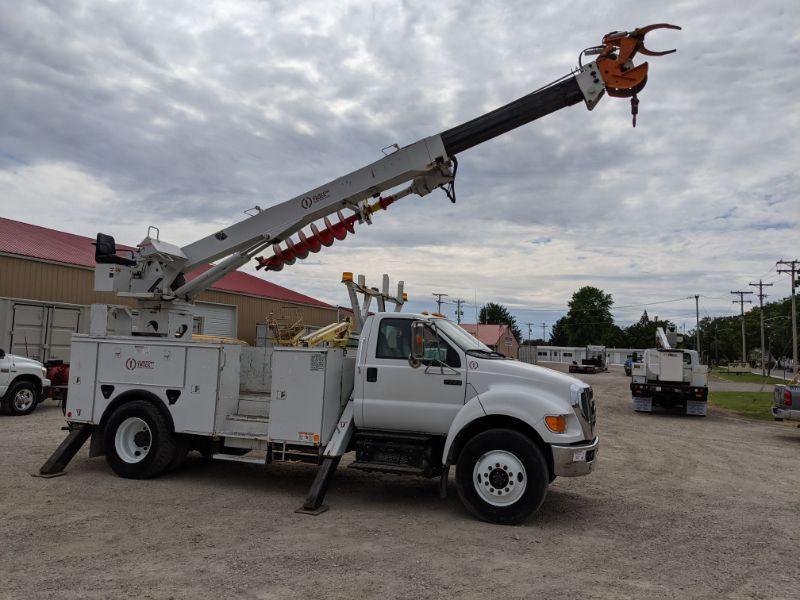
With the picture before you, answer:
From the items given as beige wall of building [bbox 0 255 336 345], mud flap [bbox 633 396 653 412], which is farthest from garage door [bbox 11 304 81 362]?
mud flap [bbox 633 396 653 412]

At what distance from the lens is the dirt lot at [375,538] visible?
4762 millimetres

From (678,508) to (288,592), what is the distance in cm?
512

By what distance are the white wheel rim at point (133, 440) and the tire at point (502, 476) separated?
14.1ft

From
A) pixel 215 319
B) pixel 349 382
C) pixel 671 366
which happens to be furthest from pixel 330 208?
pixel 215 319

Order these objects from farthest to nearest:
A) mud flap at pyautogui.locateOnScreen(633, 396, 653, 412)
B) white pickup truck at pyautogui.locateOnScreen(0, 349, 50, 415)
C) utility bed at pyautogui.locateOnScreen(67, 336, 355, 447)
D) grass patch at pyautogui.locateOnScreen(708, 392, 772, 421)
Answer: mud flap at pyautogui.locateOnScreen(633, 396, 653, 412), grass patch at pyautogui.locateOnScreen(708, 392, 772, 421), white pickup truck at pyautogui.locateOnScreen(0, 349, 50, 415), utility bed at pyautogui.locateOnScreen(67, 336, 355, 447)

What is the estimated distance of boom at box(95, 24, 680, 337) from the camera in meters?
7.55

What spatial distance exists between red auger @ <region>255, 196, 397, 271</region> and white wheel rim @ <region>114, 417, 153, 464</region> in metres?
2.79

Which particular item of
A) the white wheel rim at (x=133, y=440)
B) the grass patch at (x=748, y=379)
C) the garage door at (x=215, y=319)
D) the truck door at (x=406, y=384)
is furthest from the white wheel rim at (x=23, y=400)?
the grass patch at (x=748, y=379)

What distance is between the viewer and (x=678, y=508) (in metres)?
7.43

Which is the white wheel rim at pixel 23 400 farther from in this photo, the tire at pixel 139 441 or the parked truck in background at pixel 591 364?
the parked truck in background at pixel 591 364

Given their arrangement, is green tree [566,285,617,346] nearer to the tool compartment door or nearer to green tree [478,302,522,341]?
green tree [478,302,522,341]

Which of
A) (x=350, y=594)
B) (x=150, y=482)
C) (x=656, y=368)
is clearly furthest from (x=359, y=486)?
(x=656, y=368)

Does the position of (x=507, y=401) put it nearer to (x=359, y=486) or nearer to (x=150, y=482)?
(x=359, y=486)

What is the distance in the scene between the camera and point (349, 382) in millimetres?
7820
